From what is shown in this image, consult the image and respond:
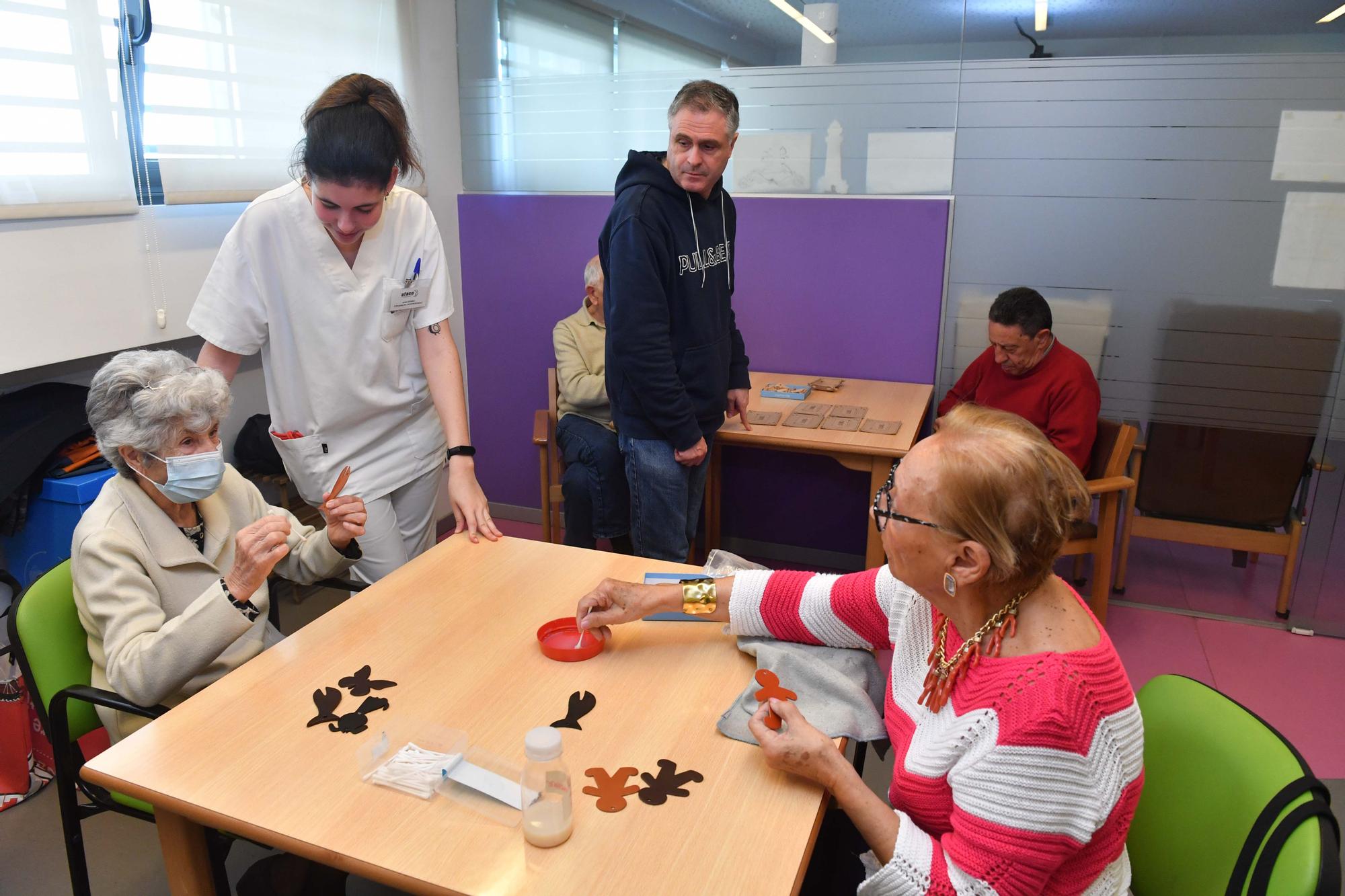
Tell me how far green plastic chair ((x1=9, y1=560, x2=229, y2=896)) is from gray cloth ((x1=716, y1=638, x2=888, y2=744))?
0.88m

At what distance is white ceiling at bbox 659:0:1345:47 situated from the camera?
9.96 feet

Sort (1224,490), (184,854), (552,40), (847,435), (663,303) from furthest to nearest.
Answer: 1. (552,40)
2. (1224,490)
3. (847,435)
4. (663,303)
5. (184,854)

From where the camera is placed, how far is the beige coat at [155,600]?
1.52 meters

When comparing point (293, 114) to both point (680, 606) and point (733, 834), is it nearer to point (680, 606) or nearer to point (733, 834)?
point (680, 606)

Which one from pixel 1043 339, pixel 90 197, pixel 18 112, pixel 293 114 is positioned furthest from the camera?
pixel 293 114

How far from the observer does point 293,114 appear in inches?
130

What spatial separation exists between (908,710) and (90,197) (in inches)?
101

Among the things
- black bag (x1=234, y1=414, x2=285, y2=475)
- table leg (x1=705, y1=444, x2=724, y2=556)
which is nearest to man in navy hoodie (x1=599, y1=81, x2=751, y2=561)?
table leg (x1=705, y1=444, x2=724, y2=556)

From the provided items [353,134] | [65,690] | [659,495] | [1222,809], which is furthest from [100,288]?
[1222,809]

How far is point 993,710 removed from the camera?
1129mm

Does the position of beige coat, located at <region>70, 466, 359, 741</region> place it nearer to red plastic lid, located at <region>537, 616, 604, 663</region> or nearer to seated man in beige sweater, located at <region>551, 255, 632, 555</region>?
red plastic lid, located at <region>537, 616, 604, 663</region>

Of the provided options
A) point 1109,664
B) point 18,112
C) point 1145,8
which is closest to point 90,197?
point 18,112

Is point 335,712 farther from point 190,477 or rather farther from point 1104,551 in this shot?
point 1104,551

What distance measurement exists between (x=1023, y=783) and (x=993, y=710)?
89 millimetres
